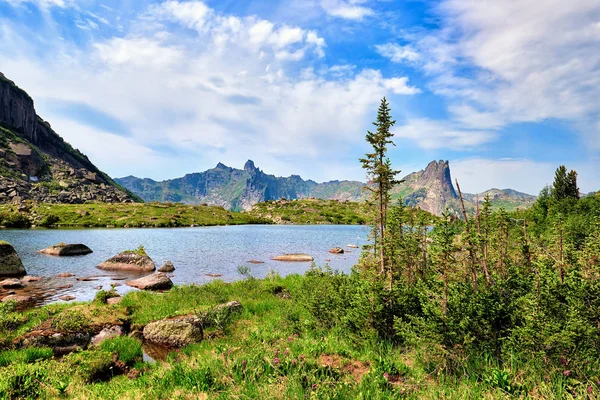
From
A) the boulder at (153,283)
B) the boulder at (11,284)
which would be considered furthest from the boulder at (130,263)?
the boulder at (11,284)

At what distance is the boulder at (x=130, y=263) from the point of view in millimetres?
42281

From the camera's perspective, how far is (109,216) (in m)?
138

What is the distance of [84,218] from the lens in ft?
432

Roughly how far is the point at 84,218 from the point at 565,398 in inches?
6330

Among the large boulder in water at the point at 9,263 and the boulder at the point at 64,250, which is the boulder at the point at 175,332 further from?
the boulder at the point at 64,250

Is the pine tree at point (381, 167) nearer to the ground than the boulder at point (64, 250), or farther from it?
farther from it

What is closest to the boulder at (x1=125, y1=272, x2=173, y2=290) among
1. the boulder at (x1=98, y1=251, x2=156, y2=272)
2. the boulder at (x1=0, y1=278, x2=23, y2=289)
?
the boulder at (x1=0, y1=278, x2=23, y2=289)

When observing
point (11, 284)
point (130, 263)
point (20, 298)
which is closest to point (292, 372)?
point (20, 298)

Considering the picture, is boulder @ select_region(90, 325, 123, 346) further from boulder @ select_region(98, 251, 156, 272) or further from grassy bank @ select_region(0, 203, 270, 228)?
grassy bank @ select_region(0, 203, 270, 228)

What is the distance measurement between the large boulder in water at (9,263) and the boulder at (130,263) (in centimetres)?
867

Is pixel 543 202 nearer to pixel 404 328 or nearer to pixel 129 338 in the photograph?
pixel 404 328

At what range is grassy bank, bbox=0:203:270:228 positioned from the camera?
113438mm

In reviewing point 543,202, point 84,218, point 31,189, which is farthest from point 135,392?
point 31,189

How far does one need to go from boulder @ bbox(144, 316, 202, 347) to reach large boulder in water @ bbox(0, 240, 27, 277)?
31.2 metres
